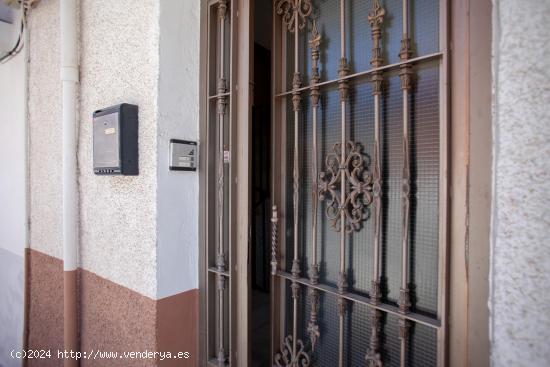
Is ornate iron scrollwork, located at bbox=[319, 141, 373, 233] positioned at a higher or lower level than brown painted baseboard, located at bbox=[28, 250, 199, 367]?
higher

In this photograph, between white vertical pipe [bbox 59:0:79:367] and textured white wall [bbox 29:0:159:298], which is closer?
textured white wall [bbox 29:0:159:298]

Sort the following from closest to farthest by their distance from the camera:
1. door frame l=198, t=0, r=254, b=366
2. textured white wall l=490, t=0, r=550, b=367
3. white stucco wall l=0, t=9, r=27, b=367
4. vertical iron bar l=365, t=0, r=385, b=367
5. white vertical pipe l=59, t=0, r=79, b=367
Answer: textured white wall l=490, t=0, r=550, b=367, vertical iron bar l=365, t=0, r=385, b=367, door frame l=198, t=0, r=254, b=366, white vertical pipe l=59, t=0, r=79, b=367, white stucco wall l=0, t=9, r=27, b=367

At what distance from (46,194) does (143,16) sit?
1.71 meters

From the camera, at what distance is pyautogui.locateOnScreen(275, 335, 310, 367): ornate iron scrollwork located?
1560 mm

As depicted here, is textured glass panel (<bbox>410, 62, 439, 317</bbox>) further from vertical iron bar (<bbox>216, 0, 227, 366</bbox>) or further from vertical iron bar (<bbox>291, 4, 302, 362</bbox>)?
vertical iron bar (<bbox>216, 0, 227, 366</bbox>)

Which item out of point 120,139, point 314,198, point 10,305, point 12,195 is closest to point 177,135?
point 120,139

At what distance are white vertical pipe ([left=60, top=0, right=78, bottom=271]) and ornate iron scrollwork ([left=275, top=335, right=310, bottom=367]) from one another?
152 cm

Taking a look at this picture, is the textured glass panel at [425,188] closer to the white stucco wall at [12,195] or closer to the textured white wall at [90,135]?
the textured white wall at [90,135]

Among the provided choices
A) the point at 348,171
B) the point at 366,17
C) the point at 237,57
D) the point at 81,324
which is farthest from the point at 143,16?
the point at 81,324

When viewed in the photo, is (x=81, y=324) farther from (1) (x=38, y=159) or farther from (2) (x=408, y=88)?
(2) (x=408, y=88)

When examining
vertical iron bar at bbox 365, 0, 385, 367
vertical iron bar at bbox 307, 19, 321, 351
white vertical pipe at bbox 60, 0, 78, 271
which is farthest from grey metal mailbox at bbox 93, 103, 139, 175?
vertical iron bar at bbox 365, 0, 385, 367

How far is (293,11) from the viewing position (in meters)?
1.60

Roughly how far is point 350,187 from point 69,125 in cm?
193

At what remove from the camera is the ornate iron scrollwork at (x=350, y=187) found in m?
1.31
